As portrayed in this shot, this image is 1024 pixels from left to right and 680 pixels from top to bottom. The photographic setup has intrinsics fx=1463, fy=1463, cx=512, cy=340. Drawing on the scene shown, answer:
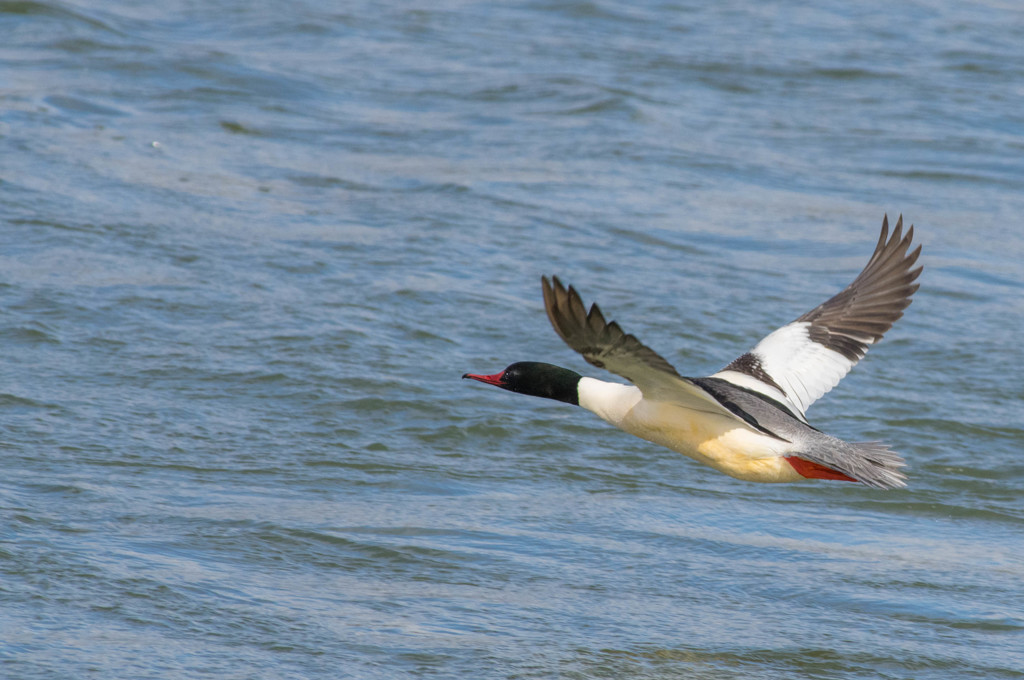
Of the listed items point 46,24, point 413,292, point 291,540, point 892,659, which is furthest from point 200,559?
point 46,24

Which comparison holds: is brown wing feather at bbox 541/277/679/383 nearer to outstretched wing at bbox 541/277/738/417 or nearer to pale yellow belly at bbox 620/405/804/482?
outstretched wing at bbox 541/277/738/417

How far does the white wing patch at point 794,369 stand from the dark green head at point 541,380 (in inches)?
26.2

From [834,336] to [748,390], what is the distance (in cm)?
76

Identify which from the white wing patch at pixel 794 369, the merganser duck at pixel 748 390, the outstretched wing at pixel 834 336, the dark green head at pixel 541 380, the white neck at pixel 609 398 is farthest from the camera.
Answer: the outstretched wing at pixel 834 336

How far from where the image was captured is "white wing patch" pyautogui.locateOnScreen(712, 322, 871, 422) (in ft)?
19.4

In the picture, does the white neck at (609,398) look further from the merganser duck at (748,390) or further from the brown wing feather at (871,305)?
the brown wing feather at (871,305)

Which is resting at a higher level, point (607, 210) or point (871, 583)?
point (607, 210)

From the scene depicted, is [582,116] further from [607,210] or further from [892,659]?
[892,659]

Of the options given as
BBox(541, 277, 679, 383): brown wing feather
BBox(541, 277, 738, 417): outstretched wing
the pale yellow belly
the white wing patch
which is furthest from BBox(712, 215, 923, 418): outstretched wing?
BBox(541, 277, 679, 383): brown wing feather

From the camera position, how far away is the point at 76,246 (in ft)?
28.8

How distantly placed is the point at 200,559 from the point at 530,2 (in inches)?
481

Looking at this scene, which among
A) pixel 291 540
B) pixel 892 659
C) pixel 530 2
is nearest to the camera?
pixel 892 659

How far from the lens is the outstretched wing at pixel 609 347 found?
4227 millimetres

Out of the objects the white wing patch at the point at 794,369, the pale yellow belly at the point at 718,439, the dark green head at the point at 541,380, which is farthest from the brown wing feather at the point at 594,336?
the white wing patch at the point at 794,369
